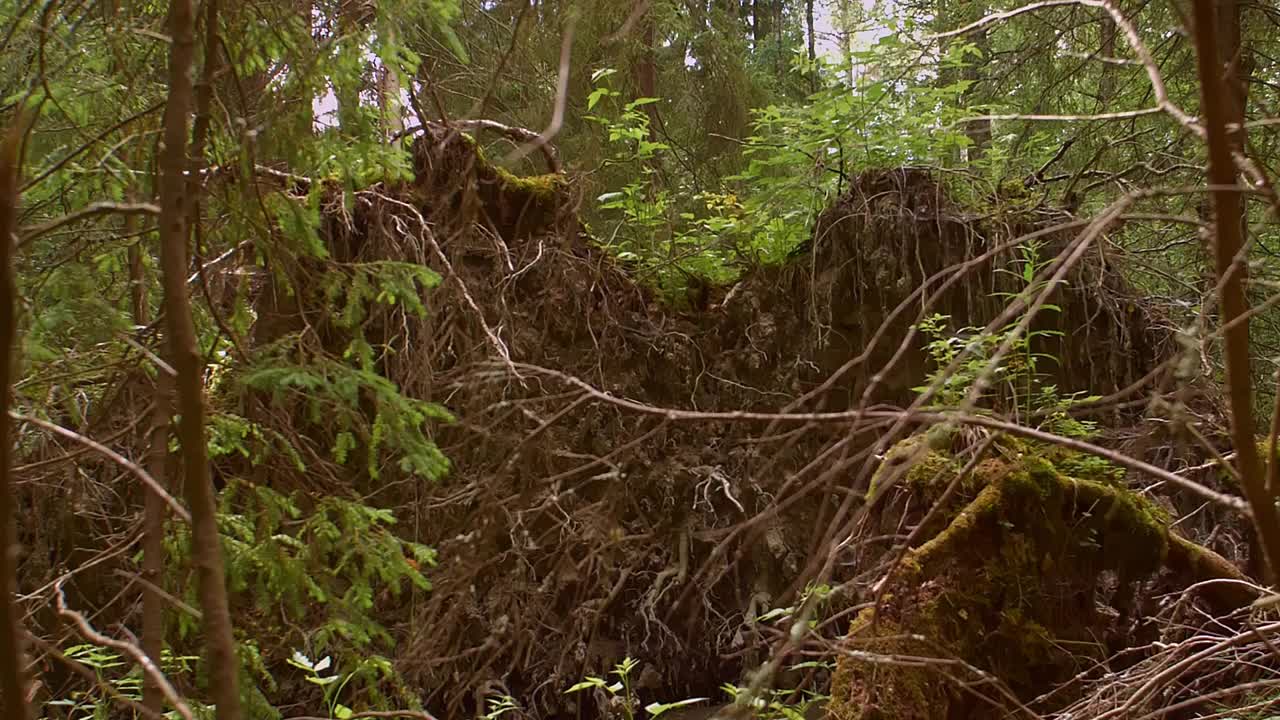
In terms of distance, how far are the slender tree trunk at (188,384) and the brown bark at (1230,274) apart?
1917 mm

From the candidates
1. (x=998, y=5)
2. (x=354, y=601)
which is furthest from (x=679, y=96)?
(x=354, y=601)

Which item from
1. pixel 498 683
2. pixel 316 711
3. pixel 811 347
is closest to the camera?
pixel 316 711

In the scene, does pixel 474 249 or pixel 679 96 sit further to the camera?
pixel 679 96

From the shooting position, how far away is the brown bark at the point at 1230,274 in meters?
1.70

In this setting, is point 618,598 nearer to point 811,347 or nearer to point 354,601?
point 811,347

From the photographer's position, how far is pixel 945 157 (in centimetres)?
599

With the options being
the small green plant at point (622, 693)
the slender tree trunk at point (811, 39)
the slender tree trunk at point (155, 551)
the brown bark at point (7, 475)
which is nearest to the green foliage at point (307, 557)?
the slender tree trunk at point (155, 551)

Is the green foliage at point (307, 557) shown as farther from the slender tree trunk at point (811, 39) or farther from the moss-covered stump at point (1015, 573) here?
the slender tree trunk at point (811, 39)

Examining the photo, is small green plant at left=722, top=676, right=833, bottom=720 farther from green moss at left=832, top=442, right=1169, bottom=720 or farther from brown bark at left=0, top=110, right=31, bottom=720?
brown bark at left=0, top=110, right=31, bottom=720

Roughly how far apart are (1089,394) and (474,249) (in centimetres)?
371

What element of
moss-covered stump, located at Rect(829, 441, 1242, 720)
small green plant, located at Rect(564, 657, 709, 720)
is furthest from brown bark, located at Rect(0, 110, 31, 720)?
small green plant, located at Rect(564, 657, 709, 720)

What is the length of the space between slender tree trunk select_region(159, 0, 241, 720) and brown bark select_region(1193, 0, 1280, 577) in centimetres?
192

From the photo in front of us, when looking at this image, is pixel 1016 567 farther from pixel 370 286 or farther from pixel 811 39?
pixel 811 39

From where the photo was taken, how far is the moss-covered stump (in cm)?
347
